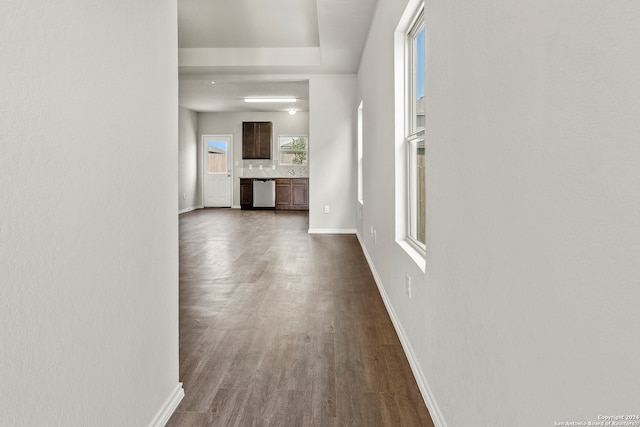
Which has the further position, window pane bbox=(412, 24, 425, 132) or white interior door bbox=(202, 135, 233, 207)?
white interior door bbox=(202, 135, 233, 207)

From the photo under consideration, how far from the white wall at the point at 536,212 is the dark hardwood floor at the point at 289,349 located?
0.37 m

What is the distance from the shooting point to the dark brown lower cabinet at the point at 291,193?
38.4ft

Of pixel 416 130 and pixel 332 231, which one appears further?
pixel 332 231

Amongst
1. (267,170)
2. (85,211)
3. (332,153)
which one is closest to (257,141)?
(267,170)

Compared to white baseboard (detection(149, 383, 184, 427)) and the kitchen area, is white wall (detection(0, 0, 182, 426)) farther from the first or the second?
the kitchen area

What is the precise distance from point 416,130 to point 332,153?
441 cm

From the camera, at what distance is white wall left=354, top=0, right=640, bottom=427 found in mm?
643

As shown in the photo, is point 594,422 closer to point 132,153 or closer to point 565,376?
point 565,376

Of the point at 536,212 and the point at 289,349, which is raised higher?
the point at 536,212

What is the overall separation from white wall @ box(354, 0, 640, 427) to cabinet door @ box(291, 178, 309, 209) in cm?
1001

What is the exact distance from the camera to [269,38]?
5.88m

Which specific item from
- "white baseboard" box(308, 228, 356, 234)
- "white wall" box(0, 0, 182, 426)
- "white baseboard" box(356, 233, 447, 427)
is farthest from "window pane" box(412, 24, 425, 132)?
"white baseboard" box(308, 228, 356, 234)

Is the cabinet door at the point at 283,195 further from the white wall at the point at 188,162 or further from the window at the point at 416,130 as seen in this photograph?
the window at the point at 416,130

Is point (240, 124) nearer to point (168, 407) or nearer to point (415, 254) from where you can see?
point (415, 254)
